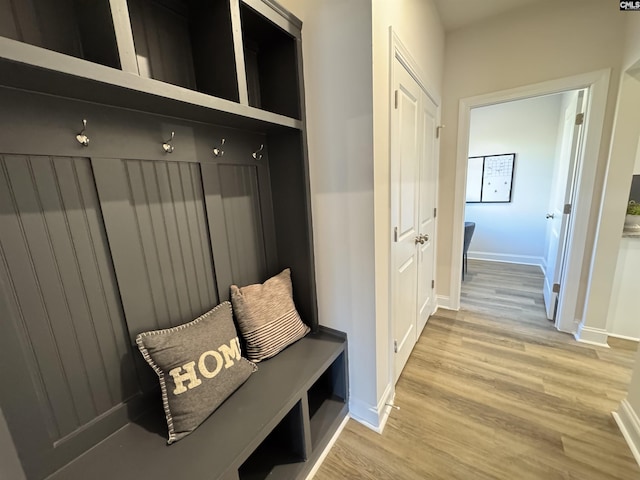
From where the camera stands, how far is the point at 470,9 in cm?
212

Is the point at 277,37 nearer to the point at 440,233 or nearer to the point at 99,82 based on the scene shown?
the point at 99,82

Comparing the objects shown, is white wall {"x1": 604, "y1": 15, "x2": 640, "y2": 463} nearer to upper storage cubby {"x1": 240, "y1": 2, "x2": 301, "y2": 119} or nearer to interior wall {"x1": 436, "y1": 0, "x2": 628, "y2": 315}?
interior wall {"x1": 436, "y1": 0, "x2": 628, "y2": 315}

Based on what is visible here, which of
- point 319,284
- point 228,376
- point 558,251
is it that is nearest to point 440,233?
point 558,251

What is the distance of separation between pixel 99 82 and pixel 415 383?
2.23m

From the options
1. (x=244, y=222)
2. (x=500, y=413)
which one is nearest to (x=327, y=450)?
(x=500, y=413)

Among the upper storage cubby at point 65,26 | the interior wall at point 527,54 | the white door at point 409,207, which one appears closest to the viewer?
the upper storage cubby at point 65,26

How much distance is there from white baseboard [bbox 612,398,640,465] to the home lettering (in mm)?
2013

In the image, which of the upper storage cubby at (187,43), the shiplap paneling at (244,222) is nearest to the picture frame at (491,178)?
the shiplap paneling at (244,222)

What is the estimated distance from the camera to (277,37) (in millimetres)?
1312

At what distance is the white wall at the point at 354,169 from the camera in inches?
46.8

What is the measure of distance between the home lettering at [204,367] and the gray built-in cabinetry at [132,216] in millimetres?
166

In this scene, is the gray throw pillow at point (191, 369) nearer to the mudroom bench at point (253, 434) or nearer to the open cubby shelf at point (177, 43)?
the mudroom bench at point (253, 434)

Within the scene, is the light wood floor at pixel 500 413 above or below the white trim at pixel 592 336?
below

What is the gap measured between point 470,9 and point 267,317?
9.30 ft
